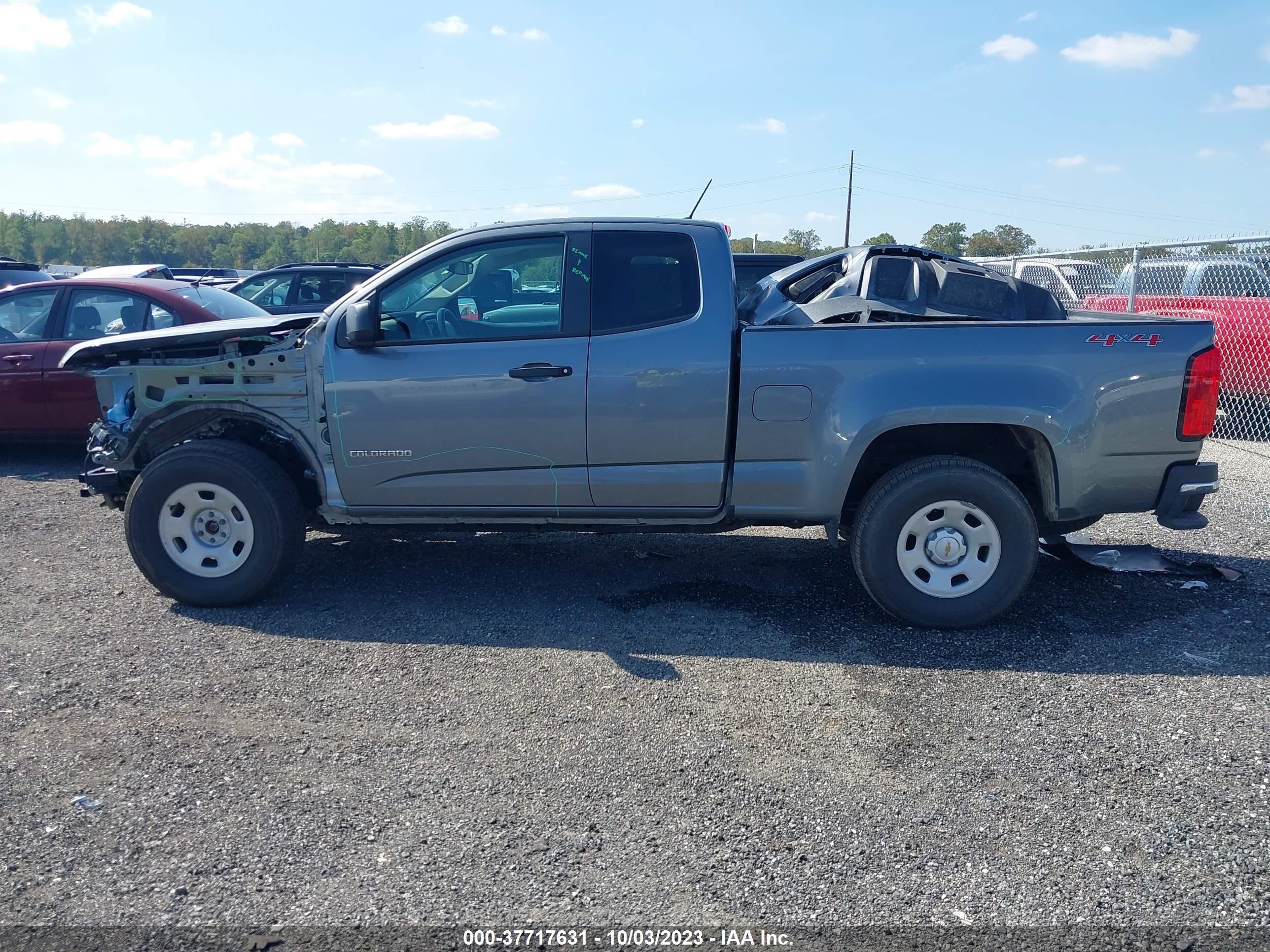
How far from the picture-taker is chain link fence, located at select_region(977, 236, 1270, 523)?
9.72 m

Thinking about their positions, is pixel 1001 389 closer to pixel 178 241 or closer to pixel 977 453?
pixel 977 453

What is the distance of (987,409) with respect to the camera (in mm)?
4668

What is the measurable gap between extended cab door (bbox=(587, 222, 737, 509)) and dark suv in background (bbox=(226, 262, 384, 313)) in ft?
31.3

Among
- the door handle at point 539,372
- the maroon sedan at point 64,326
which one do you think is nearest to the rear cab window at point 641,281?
the door handle at point 539,372

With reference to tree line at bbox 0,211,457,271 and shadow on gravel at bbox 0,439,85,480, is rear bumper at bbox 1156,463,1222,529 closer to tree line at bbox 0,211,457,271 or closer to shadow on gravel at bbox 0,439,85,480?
shadow on gravel at bbox 0,439,85,480

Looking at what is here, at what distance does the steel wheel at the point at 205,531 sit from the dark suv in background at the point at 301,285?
29.7 ft

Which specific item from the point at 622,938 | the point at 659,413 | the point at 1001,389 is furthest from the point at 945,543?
the point at 622,938

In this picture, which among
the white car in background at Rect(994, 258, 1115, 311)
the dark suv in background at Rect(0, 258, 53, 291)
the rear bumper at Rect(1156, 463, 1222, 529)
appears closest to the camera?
the rear bumper at Rect(1156, 463, 1222, 529)

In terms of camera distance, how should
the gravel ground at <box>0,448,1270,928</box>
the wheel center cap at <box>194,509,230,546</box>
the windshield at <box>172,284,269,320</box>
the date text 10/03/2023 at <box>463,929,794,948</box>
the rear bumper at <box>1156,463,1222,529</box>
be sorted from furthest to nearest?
the windshield at <box>172,284,269,320</box>
the wheel center cap at <box>194,509,230,546</box>
the rear bumper at <box>1156,463,1222,529</box>
the gravel ground at <box>0,448,1270,928</box>
the date text 10/03/2023 at <box>463,929,794,948</box>

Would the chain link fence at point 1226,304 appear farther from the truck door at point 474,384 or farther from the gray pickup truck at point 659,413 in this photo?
the truck door at point 474,384

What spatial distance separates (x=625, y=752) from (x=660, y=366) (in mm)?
1960

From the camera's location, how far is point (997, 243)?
3058 cm

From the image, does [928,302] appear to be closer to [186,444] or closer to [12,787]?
[186,444]

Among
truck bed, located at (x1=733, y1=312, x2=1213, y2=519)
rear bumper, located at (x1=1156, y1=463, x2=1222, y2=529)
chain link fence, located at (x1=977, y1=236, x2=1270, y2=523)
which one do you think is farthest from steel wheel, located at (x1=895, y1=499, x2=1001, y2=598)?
chain link fence, located at (x1=977, y1=236, x2=1270, y2=523)
